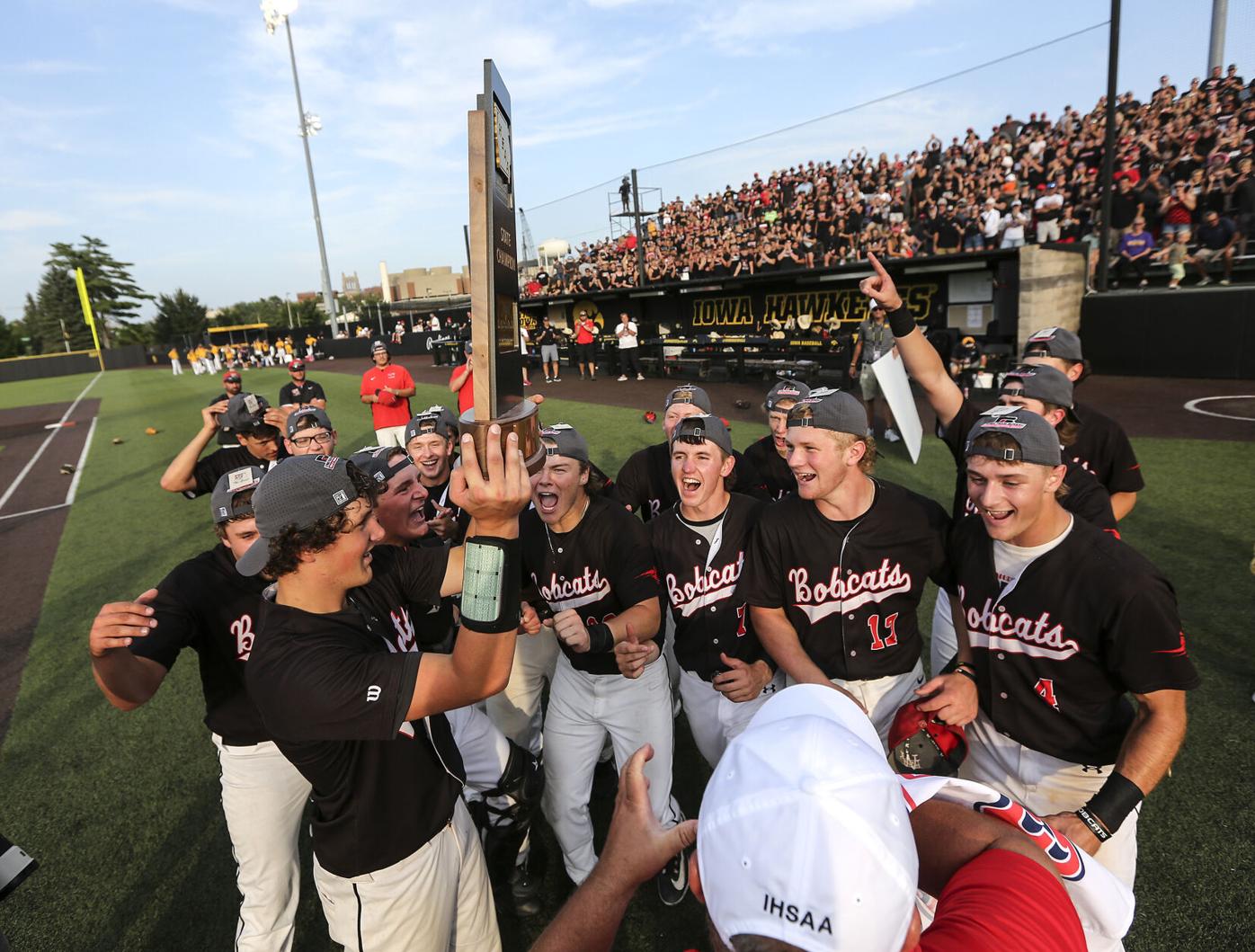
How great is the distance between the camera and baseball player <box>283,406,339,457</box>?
524 centimetres

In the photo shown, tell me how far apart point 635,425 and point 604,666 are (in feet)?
36.8

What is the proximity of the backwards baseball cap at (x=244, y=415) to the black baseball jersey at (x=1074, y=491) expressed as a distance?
5.07 m

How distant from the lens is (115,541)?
33.2ft

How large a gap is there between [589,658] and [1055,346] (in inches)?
136

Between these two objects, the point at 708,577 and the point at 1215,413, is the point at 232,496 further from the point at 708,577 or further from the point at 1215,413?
the point at 1215,413

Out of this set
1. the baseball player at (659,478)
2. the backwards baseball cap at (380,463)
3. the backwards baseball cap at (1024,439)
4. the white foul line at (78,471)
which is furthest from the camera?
the white foul line at (78,471)

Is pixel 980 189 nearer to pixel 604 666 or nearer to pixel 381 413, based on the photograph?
pixel 381 413

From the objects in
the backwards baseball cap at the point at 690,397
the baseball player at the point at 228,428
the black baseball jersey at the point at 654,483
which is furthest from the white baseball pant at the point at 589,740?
the baseball player at the point at 228,428

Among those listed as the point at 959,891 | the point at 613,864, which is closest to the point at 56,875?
the point at 613,864

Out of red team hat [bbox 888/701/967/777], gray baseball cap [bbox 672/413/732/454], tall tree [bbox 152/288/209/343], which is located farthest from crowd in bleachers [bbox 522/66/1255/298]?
tall tree [bbox 152/288/209/343]

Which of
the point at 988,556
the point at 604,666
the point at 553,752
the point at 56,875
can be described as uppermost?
the point at 988,556

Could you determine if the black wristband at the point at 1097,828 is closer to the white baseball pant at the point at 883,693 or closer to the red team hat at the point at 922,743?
the red team hat at the point at 922,743

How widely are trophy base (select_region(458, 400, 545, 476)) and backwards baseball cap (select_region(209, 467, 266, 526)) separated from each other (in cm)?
177

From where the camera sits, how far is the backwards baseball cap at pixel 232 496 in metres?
3.17
